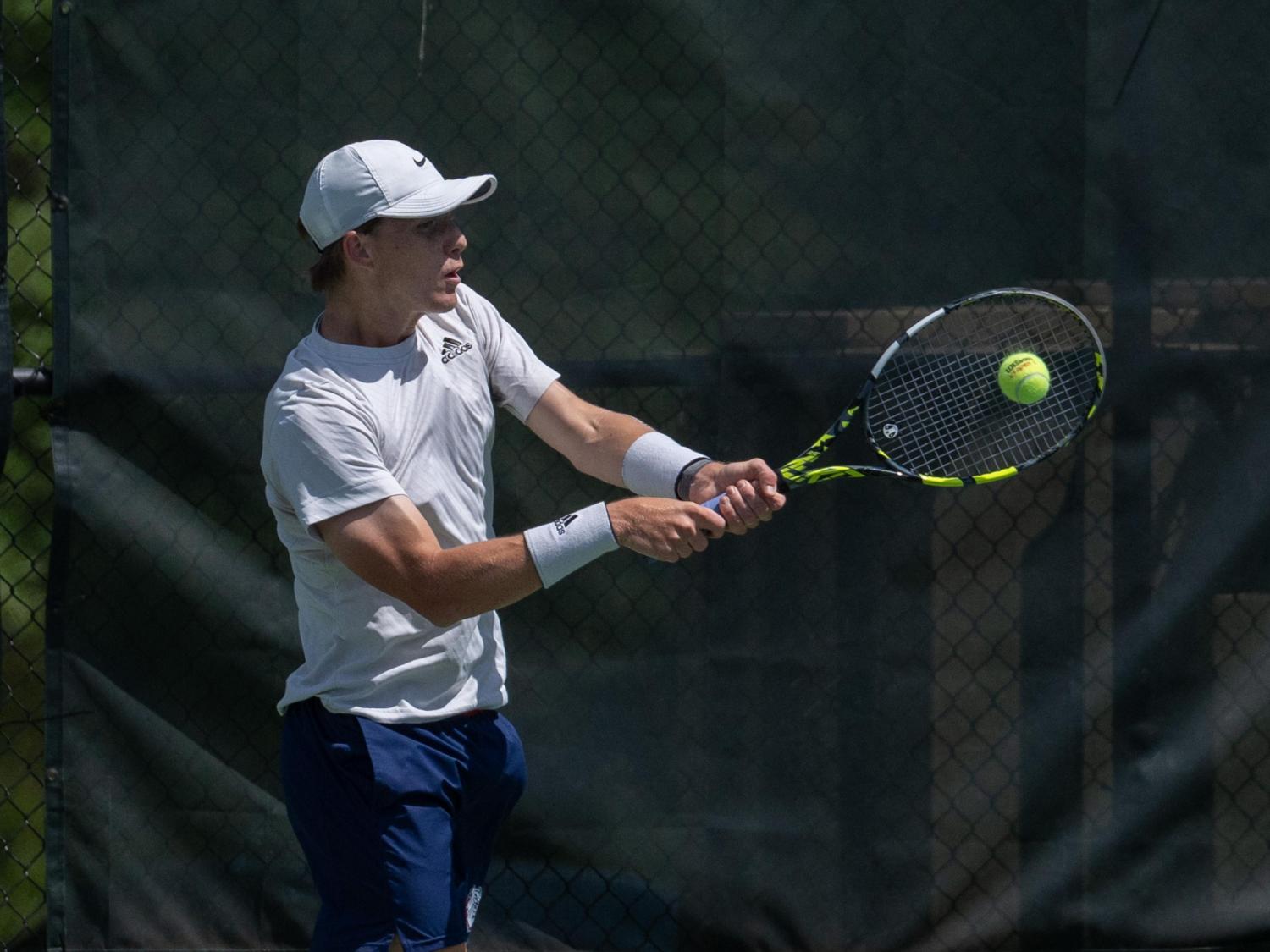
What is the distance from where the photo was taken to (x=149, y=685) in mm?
3488

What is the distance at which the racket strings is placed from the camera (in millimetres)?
3105

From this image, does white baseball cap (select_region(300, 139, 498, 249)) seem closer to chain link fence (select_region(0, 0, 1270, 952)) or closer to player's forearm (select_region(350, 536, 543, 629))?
player's forearm (select_region(350, 536, 543, 629))

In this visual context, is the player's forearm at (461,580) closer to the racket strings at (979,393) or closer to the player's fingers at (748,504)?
the player's fingers at (748,504)

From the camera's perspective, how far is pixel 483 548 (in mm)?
2326

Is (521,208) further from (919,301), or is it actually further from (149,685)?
(149,685)

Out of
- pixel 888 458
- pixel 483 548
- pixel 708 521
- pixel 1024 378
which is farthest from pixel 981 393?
pixel 483 548

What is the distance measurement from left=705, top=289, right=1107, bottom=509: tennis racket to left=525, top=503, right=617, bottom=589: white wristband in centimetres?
74

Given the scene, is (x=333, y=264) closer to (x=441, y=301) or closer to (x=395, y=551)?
(x=441, y=301)

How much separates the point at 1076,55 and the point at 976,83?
0.23 meters

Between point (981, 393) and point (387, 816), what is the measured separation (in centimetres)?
153

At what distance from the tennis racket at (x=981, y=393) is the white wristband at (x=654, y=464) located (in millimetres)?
426

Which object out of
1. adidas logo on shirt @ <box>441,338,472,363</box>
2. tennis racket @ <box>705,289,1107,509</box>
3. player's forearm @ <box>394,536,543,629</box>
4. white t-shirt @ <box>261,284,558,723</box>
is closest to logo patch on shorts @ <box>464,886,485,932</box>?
white t-shirt @ <box>261,284,558,723</box>

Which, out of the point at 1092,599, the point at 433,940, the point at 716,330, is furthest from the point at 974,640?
the point at 433,940

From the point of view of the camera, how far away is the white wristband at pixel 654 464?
2639mm
